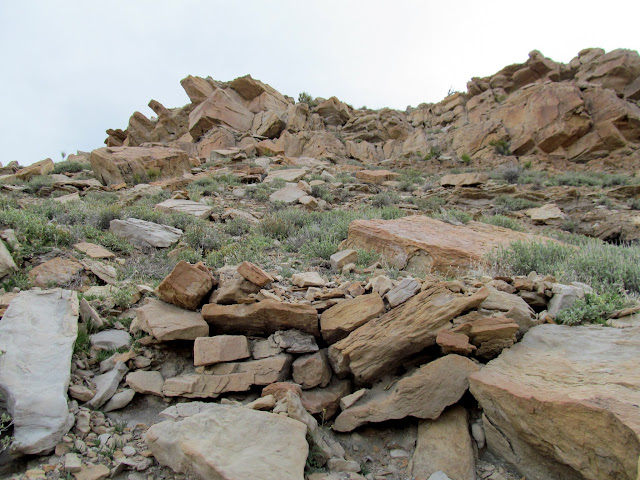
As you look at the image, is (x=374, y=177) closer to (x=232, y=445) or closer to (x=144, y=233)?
(x=144, y=233)

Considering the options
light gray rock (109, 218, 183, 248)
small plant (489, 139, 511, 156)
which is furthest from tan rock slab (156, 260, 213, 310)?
small plant (489, 139, 511, 156)

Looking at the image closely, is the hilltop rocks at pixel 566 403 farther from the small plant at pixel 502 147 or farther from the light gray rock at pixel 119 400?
the small plant at pixel 502 147

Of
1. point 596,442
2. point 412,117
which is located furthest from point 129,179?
point 412,117

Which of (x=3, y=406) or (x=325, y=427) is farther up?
(x=3, y=406)

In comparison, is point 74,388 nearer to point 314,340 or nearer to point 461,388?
→ point 314,340

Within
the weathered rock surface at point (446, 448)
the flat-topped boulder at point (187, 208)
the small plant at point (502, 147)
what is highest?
the small plant at point (502, 147)

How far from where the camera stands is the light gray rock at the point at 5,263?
148 inches

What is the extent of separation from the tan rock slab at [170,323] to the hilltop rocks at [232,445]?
3.04 feet

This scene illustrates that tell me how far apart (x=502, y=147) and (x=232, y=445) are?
21.0 meters

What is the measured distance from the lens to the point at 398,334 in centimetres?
282

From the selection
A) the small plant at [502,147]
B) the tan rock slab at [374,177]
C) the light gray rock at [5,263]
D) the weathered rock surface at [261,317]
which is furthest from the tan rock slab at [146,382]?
the small plant at [502,147]

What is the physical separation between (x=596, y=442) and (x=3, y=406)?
335 centimetres

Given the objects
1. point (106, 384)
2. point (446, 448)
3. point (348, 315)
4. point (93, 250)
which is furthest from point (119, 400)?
point (93, 250)

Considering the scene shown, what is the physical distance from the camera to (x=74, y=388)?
2596 mm
